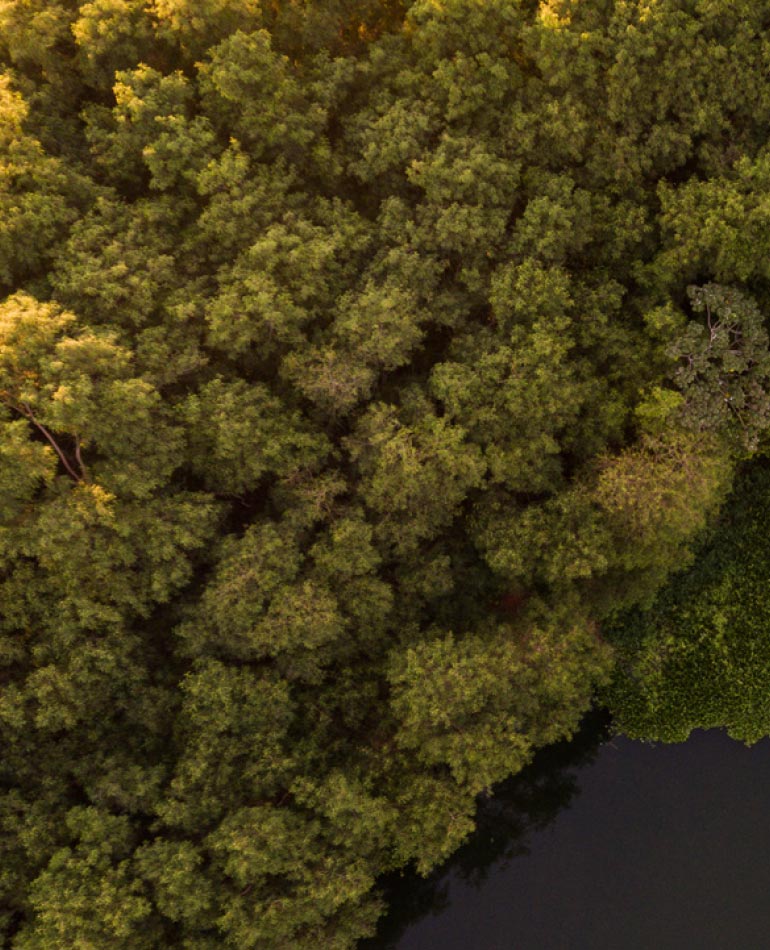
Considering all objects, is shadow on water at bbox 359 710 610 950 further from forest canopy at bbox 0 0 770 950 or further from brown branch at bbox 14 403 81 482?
brown branch at bbox 14 403 81 482

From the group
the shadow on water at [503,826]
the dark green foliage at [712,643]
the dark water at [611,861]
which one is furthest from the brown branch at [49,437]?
the dark green foliage at [712,643]

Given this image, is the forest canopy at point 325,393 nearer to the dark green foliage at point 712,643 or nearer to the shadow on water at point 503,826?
the dark green foliage at point 712,643

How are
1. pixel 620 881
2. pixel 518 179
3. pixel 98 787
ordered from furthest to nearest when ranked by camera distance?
pixel 620 881
pixel 518 179
pixel 98 787

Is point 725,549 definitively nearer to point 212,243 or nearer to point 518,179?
point 518,179

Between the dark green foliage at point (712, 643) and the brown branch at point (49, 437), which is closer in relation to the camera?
the brown branch at point (49, 437)

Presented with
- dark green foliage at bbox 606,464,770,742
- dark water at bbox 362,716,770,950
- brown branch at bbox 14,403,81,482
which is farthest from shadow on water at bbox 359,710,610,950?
brown branch at bbox 14,403,81,482

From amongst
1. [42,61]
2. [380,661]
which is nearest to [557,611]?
[380,661]
